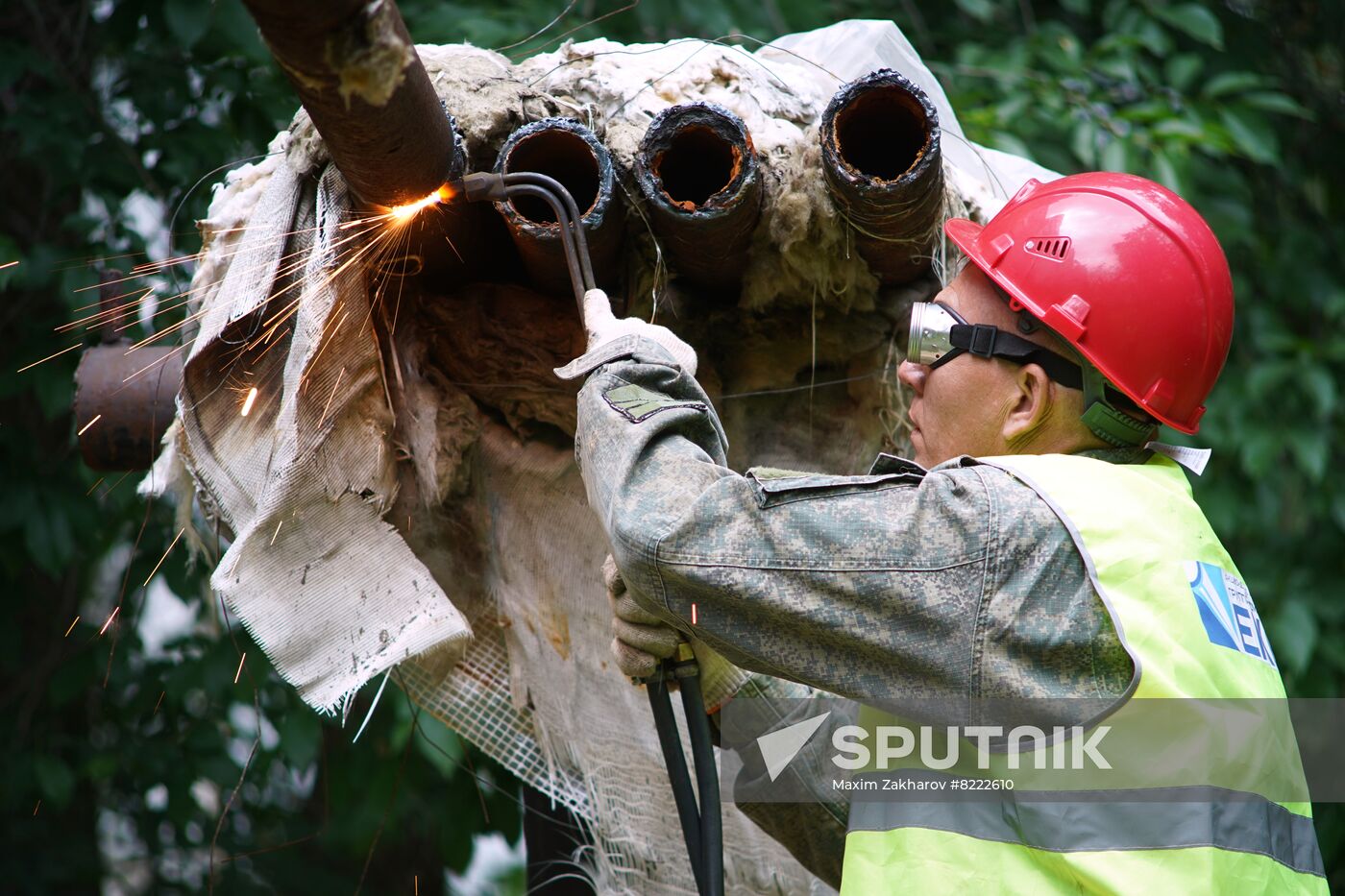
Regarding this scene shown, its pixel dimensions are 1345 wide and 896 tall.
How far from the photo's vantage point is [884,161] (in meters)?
1.81

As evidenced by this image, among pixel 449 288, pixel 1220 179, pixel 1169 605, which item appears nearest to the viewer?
pixel 1169 605

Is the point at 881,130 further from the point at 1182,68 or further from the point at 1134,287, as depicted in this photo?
the point at 1182,68

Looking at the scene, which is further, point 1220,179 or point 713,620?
point 1220,179

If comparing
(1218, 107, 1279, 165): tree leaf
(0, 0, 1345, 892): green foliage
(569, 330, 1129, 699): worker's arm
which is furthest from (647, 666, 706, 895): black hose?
(1218, 107, 1279, 165): tree leaf

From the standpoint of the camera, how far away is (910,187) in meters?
1.70

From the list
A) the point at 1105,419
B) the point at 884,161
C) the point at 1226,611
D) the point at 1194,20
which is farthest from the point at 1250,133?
the point at 1226,611

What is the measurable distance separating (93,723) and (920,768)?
9.42 feet

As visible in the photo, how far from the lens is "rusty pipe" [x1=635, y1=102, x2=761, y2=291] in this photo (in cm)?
168

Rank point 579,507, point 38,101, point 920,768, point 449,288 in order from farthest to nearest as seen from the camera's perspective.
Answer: point 38,101 → point 579,507 → point 449,288 → point 920,768

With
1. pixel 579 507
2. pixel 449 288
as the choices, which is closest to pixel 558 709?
pixel 579 507

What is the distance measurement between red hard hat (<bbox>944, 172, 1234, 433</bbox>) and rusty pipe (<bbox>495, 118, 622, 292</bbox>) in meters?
0.51

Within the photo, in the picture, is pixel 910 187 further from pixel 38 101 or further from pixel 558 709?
pixel 38 101

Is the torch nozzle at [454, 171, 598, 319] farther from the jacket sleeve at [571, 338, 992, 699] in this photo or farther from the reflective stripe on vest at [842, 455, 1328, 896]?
the reflective stripe on vest at [842, 455, 1328, 896]

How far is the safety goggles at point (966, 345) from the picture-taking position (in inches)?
65.6
